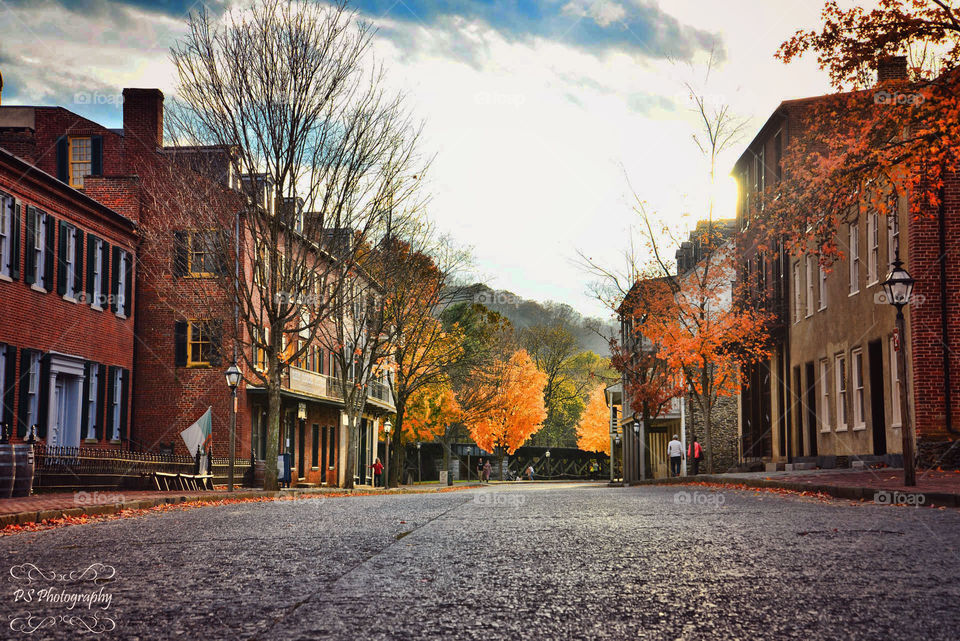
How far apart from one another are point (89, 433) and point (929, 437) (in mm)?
23332

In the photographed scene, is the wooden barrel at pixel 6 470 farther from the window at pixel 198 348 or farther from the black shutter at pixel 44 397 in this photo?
the window at pixel 198 348

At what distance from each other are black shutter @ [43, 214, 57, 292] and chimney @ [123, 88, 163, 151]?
9.06 m

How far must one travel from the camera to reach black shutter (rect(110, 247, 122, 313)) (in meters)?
30.5

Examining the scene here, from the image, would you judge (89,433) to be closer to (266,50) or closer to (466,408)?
(266,50)

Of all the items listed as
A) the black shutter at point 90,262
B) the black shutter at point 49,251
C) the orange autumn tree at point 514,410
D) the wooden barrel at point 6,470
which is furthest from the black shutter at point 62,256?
the orange autumn tree at point 514,410

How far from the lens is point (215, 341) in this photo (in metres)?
33.0

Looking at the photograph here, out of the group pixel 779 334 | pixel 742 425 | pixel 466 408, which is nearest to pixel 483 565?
pixel 779 334

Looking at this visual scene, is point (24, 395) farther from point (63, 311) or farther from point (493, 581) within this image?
point (493, 581)

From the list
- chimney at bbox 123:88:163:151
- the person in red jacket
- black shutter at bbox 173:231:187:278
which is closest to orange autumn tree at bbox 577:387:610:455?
the person in red jacket

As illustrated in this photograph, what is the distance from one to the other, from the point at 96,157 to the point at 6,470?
20.8m

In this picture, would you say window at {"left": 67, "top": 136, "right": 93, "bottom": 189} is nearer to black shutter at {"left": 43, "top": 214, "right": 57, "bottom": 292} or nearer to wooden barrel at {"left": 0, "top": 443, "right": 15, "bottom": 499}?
black shutter at {"left": 43, "top": 214, "right": 57, "bottom": 292}

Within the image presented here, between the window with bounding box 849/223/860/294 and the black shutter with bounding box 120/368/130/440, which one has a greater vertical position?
the window with bounding box 849/223/860/294

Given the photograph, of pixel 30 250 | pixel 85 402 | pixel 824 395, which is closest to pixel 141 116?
pixel 30 250

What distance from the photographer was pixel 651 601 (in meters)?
4.81
